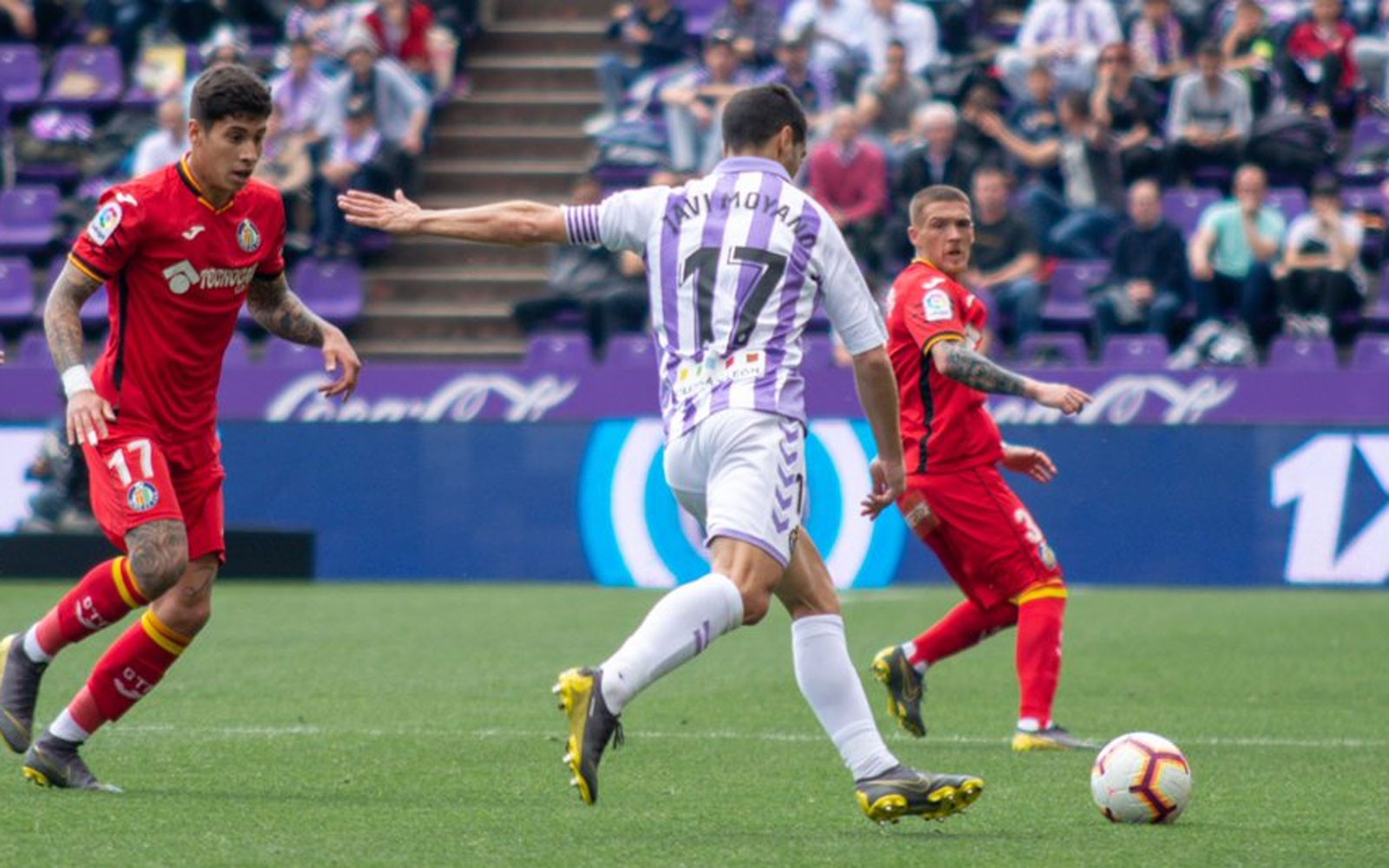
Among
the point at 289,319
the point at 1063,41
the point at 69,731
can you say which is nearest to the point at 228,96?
the point at 289,319

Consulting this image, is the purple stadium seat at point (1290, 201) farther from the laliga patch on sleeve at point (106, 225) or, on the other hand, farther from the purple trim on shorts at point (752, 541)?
the purple trim on shorts at point (752, 541)

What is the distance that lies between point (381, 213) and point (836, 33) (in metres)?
14.5

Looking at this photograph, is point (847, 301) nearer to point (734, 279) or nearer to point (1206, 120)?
point (734, 279)

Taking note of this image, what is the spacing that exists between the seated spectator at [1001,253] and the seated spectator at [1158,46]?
2208 mm

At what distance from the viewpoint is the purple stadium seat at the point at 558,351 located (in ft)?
59.0

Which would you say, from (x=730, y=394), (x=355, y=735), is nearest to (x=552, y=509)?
(x=355, y=735)

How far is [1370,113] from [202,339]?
13.8 m

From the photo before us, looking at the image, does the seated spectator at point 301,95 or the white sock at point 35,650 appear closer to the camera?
the white sock at point 35,650

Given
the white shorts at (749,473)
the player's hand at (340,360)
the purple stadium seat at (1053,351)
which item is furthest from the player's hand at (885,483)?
the purple stadium seat at (1053,351)

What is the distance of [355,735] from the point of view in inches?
350

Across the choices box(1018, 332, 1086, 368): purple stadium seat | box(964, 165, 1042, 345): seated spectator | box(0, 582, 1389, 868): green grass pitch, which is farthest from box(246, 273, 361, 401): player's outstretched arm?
box(964, 165, 1042, 345): seated spectator

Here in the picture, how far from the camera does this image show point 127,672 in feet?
24.5

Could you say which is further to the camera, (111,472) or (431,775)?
(431,775)

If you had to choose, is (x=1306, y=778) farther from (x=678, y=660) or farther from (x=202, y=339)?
(x=202, y=339)
